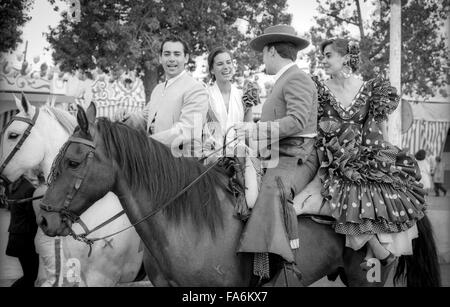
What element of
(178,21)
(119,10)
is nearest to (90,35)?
(119,10)

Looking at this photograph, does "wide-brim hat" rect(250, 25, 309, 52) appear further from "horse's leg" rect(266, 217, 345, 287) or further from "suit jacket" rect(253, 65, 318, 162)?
"horse's leg" rect(266, 217, 345, 287)

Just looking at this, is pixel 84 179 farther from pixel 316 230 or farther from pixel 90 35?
pixel 90 35

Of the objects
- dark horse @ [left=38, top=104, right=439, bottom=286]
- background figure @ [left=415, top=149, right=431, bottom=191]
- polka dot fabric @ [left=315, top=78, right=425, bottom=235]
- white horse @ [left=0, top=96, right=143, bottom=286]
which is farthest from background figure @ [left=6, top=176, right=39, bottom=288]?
background figure @ [left=415, top=149, right=431, bottom=191]

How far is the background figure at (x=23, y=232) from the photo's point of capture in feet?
16.3

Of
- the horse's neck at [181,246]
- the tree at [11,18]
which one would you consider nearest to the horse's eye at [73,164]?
the horse's neck at [181,246]

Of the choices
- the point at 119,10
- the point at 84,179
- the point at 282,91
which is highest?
the point at 119,10

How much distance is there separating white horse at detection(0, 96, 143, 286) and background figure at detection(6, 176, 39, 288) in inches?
17.0

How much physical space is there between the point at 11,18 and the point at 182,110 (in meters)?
9.07

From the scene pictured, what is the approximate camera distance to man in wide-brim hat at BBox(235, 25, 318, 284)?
11.1 feet

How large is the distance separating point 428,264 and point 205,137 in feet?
7.55

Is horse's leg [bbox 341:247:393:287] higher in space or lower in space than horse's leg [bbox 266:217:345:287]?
lower

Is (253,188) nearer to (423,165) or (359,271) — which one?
(359,271)

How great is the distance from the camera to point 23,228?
4977 millimetres

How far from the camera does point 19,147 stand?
437 cm
